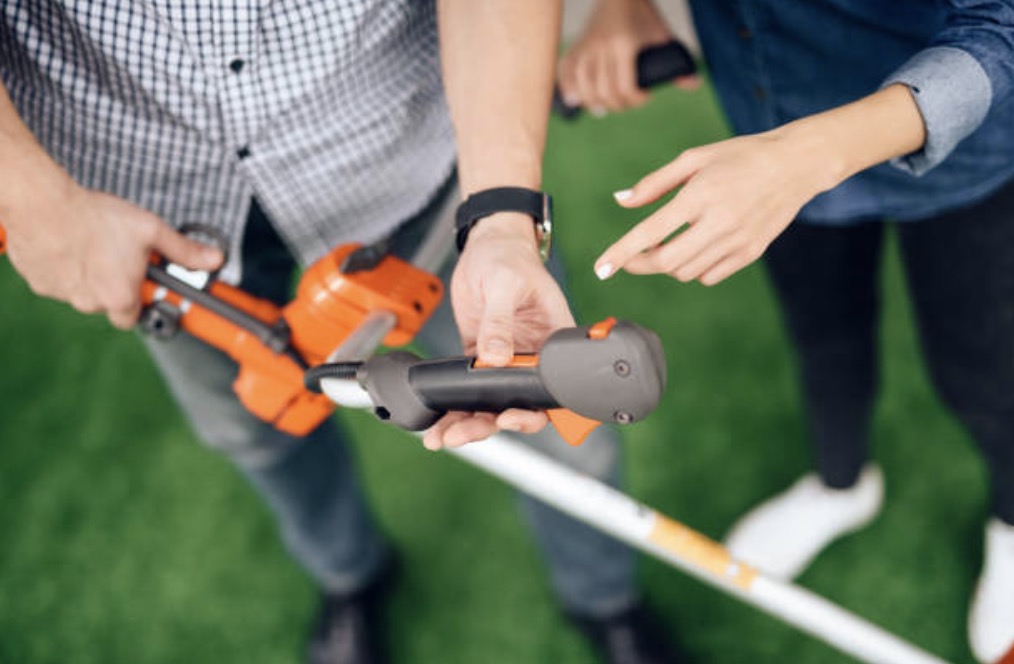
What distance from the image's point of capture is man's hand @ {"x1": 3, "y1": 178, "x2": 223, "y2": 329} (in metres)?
0.79

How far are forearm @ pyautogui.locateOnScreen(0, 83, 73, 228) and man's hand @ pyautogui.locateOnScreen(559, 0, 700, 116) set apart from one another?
0.55m

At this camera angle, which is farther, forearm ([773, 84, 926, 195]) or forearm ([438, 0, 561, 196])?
forearm ([438, 0, 561, 196])

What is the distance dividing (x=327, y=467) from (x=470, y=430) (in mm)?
565

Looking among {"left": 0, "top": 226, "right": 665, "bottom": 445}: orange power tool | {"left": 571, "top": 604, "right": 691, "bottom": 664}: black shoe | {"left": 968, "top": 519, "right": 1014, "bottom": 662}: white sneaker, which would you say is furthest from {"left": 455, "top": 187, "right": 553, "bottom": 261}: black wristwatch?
{"left": 968, "top": 519, "right": 1014, "bottom": 662}: white sneaker

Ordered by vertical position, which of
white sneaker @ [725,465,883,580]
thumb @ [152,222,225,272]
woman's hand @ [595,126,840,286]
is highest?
woman's hand @ [595,126,840,286]

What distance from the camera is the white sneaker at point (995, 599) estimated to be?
119 centimetres

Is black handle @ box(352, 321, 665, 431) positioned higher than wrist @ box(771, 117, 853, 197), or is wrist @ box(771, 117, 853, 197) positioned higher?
wrist @ box(771, 117, 853, 197)

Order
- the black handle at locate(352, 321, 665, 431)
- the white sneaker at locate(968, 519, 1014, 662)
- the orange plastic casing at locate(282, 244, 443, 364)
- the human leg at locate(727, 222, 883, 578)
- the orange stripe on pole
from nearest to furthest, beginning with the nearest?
the black handle at locate(352, 321, 665, 431), the orange plastic casing at locate(282, 244, 443, 364), the orange stripe on pole, the human leg at locate(727, 222, 883, 578), the white sneaker at locate(968, 519, 1014, 662)

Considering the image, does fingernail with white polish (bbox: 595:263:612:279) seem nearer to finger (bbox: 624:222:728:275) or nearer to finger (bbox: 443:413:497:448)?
finger (bbox: 624:222:728:275)

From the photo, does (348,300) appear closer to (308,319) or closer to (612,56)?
(308,319)

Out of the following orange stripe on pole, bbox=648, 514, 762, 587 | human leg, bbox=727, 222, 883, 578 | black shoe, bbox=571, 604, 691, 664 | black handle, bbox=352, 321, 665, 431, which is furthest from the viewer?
black shoe, bbox=571, 604, 691, 664

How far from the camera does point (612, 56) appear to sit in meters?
1.02

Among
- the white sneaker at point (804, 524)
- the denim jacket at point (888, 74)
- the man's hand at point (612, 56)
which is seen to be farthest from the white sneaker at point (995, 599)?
the man's hand at point (612, 56)

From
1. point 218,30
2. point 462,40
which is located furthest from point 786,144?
point 218,30
